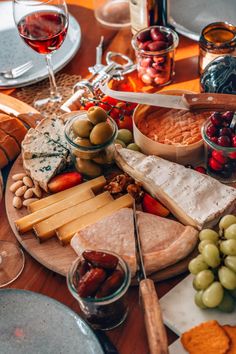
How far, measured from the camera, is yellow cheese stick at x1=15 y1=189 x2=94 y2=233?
1481 millimetres

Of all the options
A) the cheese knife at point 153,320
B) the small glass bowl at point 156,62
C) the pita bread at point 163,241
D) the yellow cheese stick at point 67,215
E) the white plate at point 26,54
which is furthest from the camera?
the white plate at point 26,54

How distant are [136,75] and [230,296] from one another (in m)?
Result: 0.86

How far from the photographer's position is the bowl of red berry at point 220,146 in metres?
1.49

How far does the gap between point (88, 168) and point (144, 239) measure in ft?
0.93

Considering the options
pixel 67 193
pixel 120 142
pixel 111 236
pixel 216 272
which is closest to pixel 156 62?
pixel 120 142

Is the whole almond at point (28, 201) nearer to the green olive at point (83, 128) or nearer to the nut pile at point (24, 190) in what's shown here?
the nut pile at point (24, 190)

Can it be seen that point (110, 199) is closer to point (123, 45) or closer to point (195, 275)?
point (195, 275)

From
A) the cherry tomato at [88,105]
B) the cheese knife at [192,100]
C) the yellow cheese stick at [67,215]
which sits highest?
the cheese knife at [192,100]

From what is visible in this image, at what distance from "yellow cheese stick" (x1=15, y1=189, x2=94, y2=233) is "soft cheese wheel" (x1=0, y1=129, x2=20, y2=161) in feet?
0.80

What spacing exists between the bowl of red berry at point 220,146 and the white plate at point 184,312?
1.12 ft

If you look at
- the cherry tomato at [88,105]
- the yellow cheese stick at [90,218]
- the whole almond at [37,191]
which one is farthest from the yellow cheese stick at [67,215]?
the cherry tomato at [88,105]

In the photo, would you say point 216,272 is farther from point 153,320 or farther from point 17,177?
point 17,177

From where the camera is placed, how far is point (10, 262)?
4.83ft

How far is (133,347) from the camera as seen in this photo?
50.3 inches
